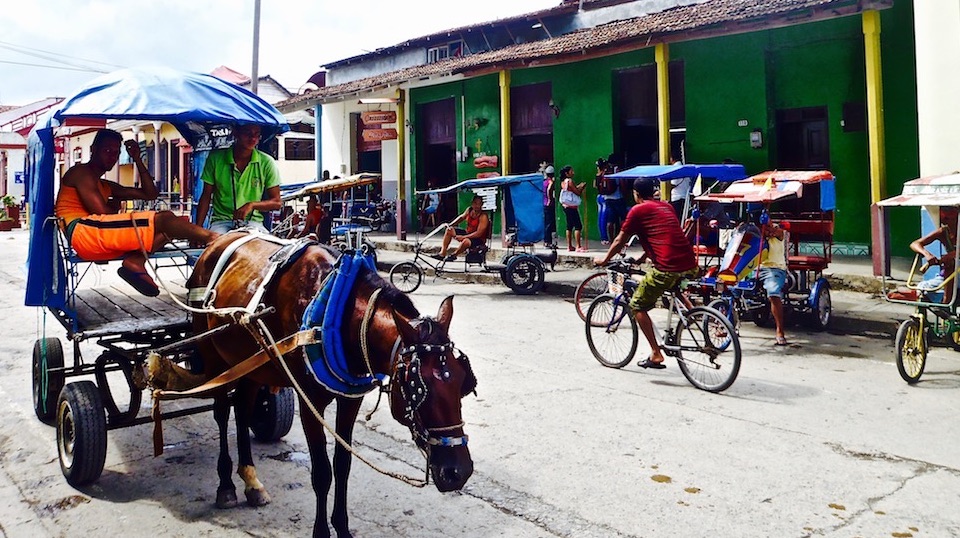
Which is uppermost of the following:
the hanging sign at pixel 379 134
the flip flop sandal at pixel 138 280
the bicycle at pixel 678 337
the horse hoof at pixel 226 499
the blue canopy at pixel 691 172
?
the hanging sign at pixel 379 134

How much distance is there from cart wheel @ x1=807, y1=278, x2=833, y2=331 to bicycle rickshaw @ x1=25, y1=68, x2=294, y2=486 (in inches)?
265

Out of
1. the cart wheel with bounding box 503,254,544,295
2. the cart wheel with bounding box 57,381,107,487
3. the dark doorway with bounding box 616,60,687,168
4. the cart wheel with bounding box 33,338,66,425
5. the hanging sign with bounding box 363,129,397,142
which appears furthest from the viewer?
the hanging sign with bounding box 363,129,397,142

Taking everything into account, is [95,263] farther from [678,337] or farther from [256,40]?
[256,40]

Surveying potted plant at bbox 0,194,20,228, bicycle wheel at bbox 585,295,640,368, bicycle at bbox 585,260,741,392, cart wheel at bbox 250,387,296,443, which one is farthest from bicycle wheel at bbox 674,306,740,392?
potted plant at bbox 0,194,20,228

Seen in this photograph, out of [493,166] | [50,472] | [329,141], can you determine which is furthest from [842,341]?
[329,141]

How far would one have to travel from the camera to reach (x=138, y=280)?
5.14 meters

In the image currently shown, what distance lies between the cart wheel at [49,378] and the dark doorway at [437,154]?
1719 centimetres

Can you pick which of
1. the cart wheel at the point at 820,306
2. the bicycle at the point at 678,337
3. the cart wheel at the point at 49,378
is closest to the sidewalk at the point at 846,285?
the cart wheel at the point at 820,306

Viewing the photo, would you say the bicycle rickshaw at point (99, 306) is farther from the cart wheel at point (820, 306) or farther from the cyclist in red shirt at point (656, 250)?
the cart wheel at point (820, 306)

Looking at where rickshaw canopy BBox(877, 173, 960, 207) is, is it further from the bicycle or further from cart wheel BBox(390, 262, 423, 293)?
cart wheel BBox(390, 262, 423, 293)

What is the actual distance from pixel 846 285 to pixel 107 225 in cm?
1015

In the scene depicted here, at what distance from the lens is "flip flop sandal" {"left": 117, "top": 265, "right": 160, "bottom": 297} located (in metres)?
5.11

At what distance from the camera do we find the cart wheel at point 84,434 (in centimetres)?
447

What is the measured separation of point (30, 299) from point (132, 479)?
4.54 feet
